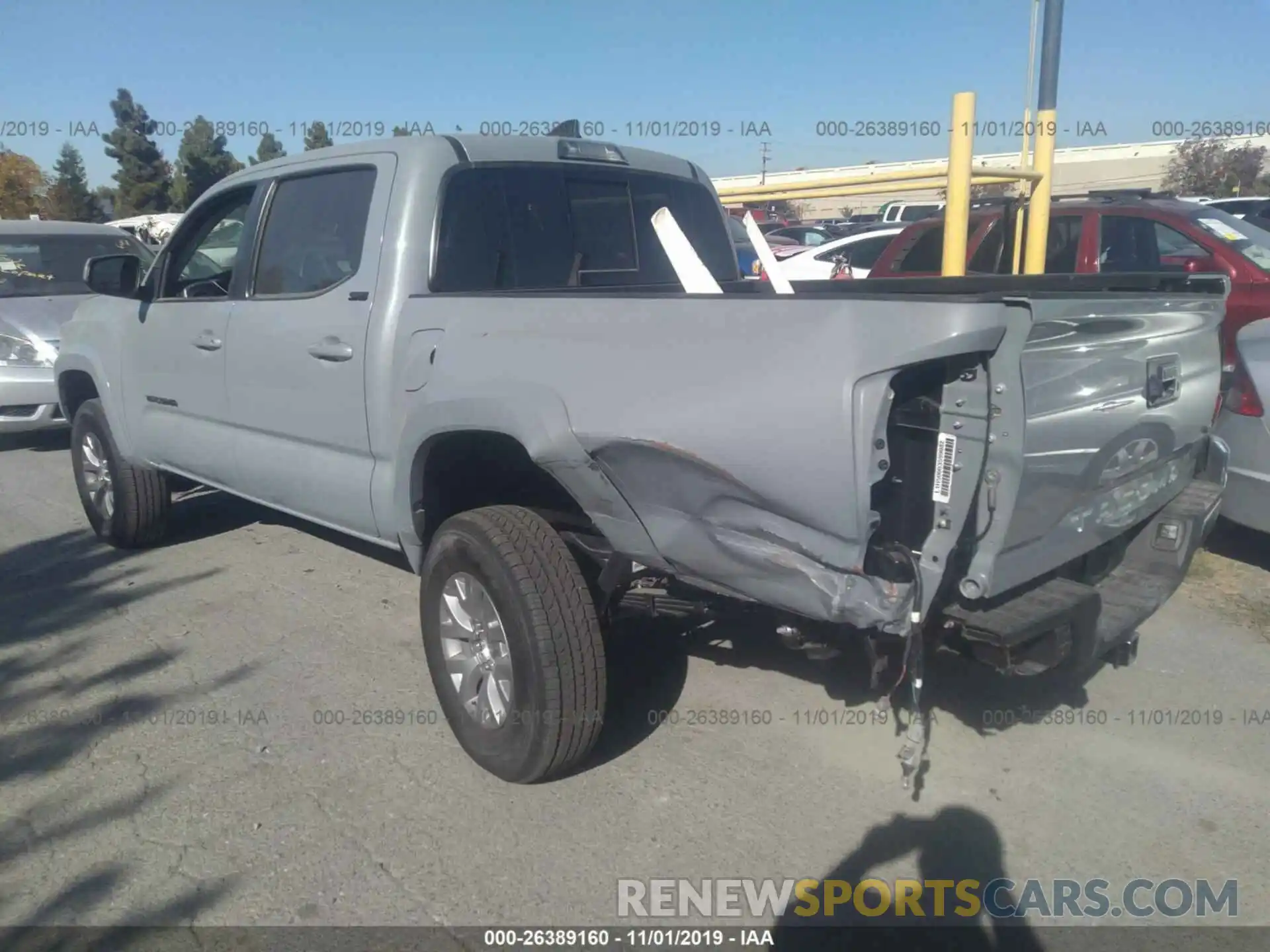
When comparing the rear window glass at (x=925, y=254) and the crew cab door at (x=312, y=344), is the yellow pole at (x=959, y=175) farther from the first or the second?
the rear window glass at (x=925, y=254)

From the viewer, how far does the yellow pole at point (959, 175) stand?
5152 mm

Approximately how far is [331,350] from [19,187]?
143 feet

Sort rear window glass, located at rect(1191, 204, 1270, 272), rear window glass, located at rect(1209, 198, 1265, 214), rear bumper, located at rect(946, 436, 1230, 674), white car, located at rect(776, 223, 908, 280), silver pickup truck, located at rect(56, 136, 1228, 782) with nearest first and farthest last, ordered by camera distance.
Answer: silver pickup truck, located at rect(56, 136, 1228, 782) → rear bumper, located at rect(946, 436, 1230, 674) → rear window glass, located at rect(1191, 204, 1270, 272) → white car, located at rect(776, 223, 908, 280) → rear window glass, located at rect(1209, 198, 1265, 214)

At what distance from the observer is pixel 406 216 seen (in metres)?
3.67

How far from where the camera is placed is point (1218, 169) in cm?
3553

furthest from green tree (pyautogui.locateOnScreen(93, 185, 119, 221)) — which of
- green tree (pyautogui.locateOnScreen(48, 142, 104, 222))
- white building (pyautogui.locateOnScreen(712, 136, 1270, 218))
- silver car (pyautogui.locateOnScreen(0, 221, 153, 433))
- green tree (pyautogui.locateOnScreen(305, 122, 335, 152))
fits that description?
silver car (pyautogui.locateOnScreen(0, 221, 153, 433))

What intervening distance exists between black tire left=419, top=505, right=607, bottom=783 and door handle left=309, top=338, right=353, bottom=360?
33.7 inches

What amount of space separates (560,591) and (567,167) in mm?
1952

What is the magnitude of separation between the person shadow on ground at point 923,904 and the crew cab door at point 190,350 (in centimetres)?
319

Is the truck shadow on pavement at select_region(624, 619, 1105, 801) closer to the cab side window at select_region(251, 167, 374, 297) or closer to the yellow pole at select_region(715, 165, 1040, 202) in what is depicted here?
the cab side window at select_region(251, 167, 374, 297)

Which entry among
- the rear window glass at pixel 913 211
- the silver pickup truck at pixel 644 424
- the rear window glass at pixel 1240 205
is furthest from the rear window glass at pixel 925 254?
the rear window glass at pixel 913 211

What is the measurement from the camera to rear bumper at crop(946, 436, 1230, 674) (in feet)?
8.66

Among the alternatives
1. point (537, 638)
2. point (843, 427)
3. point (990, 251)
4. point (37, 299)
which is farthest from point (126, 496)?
point (990, 251)

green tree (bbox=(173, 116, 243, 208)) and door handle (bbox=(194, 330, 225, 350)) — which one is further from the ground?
green tree (bbox=(173, 116, 243, 208))
